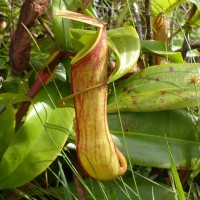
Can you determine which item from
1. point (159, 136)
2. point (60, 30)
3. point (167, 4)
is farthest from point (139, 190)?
point (167, 4)

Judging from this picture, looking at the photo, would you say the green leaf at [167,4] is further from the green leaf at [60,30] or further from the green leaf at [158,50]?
the green leaf at [60,30]

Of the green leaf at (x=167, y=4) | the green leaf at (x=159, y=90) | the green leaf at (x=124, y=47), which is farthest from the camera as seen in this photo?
the green leaf at (x=167, y=4)

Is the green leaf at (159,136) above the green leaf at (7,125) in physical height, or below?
below

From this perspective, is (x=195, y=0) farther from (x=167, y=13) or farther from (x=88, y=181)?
(x=88, y=181)

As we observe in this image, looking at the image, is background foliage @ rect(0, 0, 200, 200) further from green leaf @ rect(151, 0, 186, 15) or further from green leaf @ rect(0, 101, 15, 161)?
green leaf @ rect(151, 0, 186, 15)

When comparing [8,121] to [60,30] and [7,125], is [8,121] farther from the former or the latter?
[60,30]

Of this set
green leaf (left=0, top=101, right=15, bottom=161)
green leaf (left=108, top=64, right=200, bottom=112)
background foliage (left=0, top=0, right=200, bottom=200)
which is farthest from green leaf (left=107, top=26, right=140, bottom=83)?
green leaf (left=0, top=101, right=15, bottom=161)

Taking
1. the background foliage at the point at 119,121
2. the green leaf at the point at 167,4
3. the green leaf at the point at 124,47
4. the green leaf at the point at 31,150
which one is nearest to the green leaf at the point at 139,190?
the background foliage at the point at 119,121
